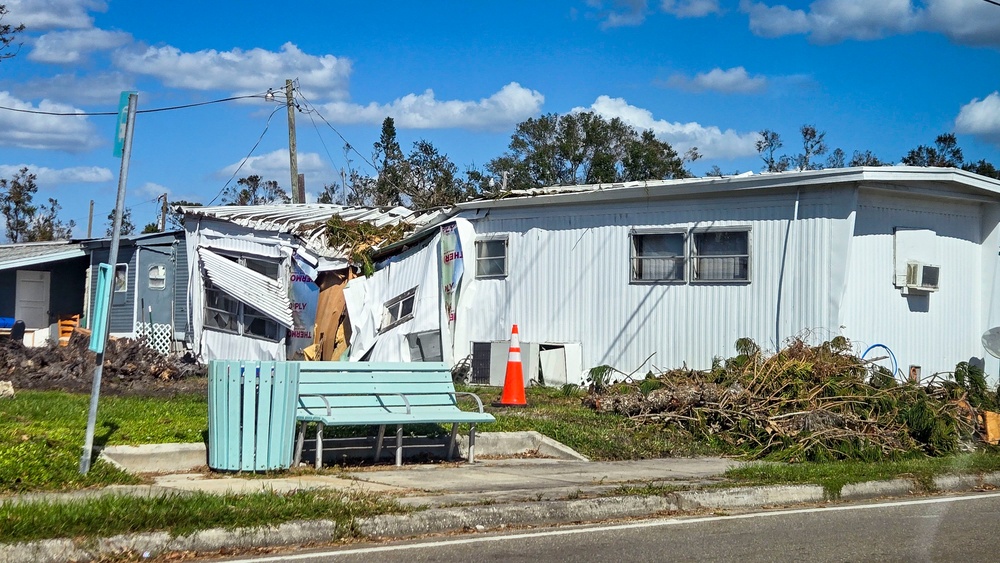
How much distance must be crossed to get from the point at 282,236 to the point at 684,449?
41.4 ft

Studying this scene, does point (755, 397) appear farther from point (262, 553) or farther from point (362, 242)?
point (362, 242)

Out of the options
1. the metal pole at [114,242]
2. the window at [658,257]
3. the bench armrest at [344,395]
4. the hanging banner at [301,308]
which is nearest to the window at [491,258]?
the window at [658,257]

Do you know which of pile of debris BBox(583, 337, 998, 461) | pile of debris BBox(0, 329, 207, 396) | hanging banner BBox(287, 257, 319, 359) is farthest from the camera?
hanging banner BBox(287, 257, 319, 359)

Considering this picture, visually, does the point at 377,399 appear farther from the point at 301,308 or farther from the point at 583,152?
the point at 583,152

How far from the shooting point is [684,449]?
12.3 m

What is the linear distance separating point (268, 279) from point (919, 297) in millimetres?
13080

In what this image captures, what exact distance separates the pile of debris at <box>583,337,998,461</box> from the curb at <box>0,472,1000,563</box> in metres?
1.69

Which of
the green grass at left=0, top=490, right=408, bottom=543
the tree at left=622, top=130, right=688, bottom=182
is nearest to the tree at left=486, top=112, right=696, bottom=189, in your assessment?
the tree at left=622, top=130, right=688, bottom=182

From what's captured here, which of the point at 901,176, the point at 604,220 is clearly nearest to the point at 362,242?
the point at 604,220

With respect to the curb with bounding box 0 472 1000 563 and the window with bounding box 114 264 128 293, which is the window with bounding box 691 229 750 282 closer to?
the curb with bounding box 0 472 1000 563

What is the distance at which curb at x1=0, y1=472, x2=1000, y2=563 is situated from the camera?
21.3ft

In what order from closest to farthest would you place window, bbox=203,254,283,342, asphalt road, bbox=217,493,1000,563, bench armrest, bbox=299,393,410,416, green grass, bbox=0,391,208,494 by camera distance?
asphalt road, bbox=217,493,1000,563
green grass, bbox=0,391,208,494
bench armrest, bbox=299,393,410,416
window, bbox=203,254,283,342

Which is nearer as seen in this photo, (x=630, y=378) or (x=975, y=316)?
(x=630, y=378)

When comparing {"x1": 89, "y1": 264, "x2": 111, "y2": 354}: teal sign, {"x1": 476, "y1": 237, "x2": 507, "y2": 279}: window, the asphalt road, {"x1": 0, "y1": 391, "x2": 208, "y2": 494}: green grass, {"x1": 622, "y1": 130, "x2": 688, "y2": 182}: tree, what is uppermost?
{"x1": 622, "y1": 130, "x2": 688, "y2": 182}: tree
